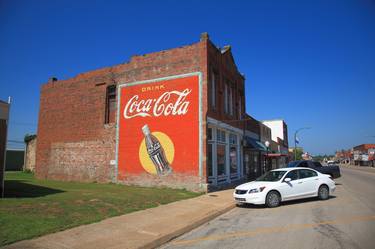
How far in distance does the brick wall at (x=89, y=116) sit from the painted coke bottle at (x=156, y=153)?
A: 76 cm

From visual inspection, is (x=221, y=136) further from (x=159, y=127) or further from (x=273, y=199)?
(x=273, y=199)

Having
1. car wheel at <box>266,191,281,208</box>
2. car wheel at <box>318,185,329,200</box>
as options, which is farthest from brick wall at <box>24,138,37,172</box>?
car wheel at <box>318,185,329,200</box>

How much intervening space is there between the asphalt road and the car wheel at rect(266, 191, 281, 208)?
330 mm

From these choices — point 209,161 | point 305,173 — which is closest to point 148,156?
point 209,161

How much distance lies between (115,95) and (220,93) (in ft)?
26.2

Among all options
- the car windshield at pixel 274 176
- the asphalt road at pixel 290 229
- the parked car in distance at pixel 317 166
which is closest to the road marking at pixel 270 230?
the asphalt road at pixel 290 229

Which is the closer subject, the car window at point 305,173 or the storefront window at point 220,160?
the car window at point 305,173

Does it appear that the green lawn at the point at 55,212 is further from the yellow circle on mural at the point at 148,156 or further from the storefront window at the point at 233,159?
the storefront window at the point at 233,159

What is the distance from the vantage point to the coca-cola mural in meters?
18.7

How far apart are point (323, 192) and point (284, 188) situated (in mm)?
2517

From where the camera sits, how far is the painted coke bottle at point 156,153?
19.3 metres

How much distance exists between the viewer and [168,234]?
306 inches

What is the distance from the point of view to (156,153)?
19.8 meters

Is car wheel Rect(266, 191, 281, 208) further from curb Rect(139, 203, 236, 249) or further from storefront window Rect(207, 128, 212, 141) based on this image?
storefront window Rect(207, 128, 212, 141)
